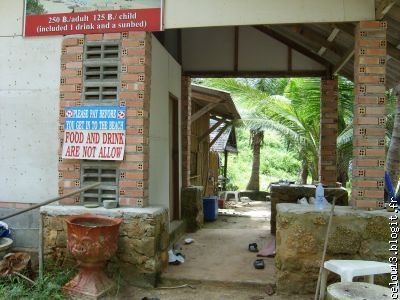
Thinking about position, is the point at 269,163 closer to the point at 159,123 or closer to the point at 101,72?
the point at 159,123

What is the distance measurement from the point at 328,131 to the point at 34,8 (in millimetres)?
5592

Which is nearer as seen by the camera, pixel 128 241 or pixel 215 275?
pixel 128 241

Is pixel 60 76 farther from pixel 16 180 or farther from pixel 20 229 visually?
pixel 20 229

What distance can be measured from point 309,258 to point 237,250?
217 centimetres

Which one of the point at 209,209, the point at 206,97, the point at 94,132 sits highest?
the point at 206,97

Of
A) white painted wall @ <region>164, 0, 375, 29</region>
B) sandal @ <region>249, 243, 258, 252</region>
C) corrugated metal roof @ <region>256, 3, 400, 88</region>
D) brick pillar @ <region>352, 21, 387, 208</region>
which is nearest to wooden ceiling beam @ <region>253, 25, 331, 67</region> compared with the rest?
corrugated metal roof @ <region>256, 3, 400, 88</region>

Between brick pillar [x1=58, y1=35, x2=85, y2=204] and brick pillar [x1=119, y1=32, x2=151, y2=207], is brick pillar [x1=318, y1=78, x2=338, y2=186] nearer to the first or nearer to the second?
brick pillar [x1=119, y1=32, x2=151, y2=207]

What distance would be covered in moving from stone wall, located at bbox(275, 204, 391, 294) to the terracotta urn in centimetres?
194

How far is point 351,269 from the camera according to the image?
379 centimetres

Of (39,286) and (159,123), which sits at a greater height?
(159,123)

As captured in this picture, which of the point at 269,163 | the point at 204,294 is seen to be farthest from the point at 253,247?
the point at 269,163

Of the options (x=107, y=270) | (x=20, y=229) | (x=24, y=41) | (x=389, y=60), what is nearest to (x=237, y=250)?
(x=107, y=270)

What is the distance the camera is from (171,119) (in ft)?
24.8

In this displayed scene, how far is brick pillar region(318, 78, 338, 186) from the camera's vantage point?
801 centimetres
